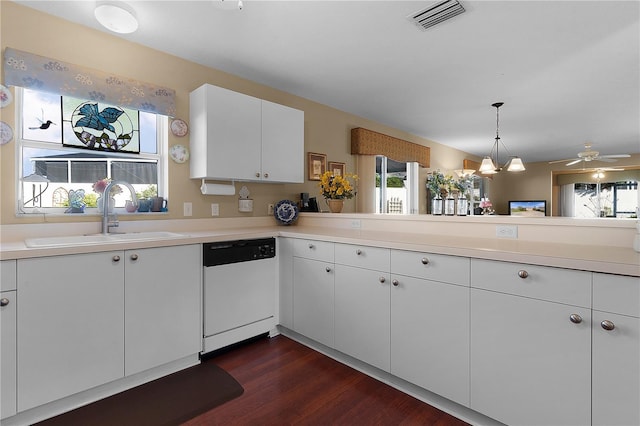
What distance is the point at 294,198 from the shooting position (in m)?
Result: 3.68

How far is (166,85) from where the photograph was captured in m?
2.63

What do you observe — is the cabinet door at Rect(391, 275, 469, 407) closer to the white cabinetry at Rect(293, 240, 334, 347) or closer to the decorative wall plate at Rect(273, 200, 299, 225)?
the white cabinetry at Rect(293, 240, 334, 347)

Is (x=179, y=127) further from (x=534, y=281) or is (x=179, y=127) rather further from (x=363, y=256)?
(x=534, y=281)

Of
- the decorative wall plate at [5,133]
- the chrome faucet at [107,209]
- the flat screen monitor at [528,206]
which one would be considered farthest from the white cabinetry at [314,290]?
the flat screen monitor at [528,206]

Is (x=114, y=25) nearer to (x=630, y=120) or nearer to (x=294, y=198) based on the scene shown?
(x=294, y=198)

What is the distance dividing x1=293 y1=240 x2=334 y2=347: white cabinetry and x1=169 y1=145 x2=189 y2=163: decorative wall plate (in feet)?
3.91

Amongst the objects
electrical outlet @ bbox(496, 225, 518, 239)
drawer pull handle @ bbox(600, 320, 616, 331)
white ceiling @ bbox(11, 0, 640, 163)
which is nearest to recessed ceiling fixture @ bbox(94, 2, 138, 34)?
white ceiling @ bbox(11, 0, 640, 163)

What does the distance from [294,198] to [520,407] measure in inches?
107

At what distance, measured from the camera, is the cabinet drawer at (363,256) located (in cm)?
196

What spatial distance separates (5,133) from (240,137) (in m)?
1.47

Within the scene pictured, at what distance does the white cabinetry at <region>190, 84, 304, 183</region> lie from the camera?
2598mm

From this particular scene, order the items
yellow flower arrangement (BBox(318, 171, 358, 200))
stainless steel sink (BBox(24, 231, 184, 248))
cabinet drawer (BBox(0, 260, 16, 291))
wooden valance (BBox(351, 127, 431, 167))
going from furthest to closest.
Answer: wooden valance (BBox(351, 127, 431, 167))
yellow flower arrangement (BBox(318, 171, 358, 200))
stainless steel sink (BBox(24, 231, 184, 248))
cabinet drawer (BBox(0, 260, 16, 291))

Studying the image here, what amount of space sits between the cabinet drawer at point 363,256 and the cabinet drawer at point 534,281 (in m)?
0.52

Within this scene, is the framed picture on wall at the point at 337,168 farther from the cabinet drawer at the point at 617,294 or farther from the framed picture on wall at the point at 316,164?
the cabinet drawer at the point at 617,294
